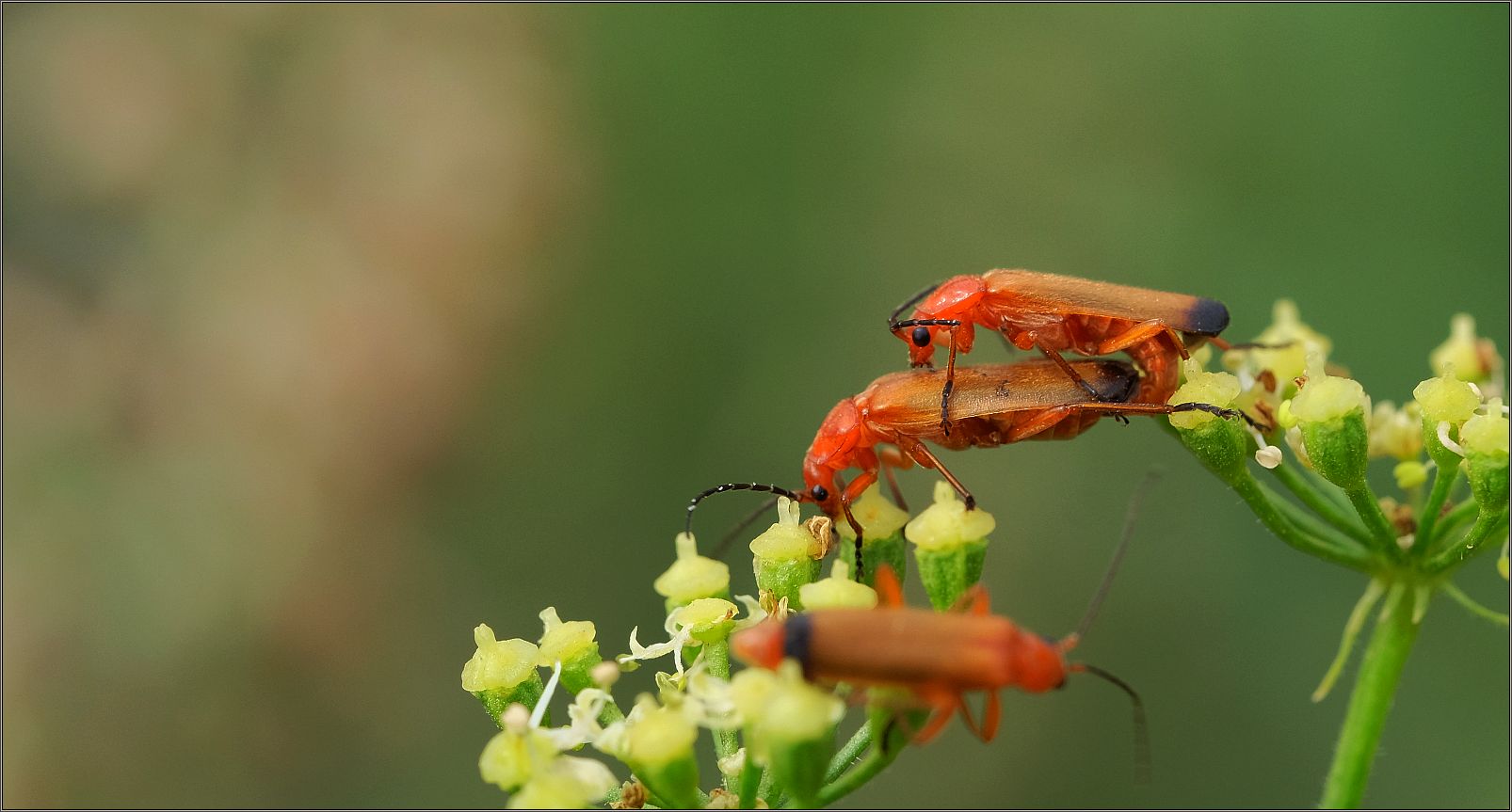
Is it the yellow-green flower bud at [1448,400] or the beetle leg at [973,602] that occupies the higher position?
the yellow-green flower bud at [1448,400]

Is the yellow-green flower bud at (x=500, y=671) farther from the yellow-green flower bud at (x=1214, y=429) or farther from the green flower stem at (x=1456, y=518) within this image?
the green flower stem at (x=1456, y=518)

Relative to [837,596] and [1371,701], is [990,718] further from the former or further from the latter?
[1371,701]

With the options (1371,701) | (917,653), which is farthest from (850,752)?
(1371,701)

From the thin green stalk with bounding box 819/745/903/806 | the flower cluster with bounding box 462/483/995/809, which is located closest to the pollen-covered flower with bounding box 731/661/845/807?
the flower cluster with bounding box 462/483/995/809

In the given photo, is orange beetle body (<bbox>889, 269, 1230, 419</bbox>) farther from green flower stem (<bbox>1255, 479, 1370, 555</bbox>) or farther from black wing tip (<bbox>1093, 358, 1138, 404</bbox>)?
green flower stem (<bbox>1255, 479, 1370, 555</bbox>)

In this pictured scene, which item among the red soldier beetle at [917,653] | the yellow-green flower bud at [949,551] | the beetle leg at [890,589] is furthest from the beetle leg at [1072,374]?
the red soldier beetle at [917,653]

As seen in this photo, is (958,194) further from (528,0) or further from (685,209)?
(528,0)
